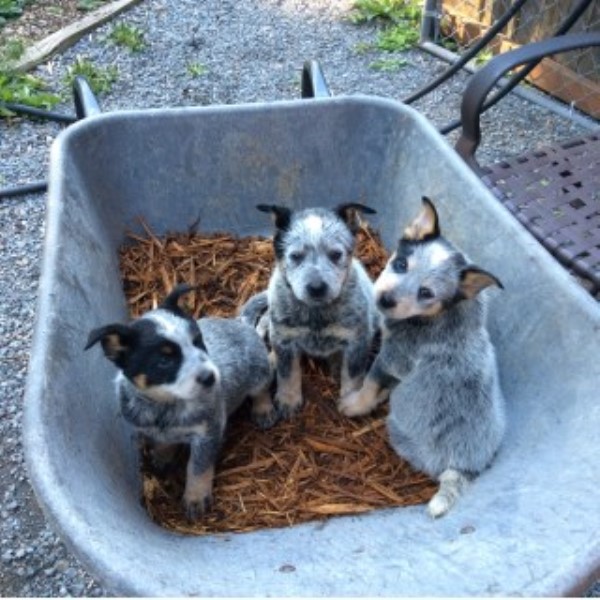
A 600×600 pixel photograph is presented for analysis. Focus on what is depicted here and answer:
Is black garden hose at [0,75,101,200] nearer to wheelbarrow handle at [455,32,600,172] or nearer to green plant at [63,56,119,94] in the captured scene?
green plant at [63,56,119,94]

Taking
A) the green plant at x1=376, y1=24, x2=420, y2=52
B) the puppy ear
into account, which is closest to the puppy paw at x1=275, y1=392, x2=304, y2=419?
the puppy ear

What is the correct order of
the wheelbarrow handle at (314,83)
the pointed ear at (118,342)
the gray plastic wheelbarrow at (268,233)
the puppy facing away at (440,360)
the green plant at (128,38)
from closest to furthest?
1. the gray plastic wheelbarrow at (268,233)
2. the pointed ear at (118,342)
3. the puppy facing away at (440,360)
4. the wheelbarrow handle at (314,83)
5. the green plant at (128,38)

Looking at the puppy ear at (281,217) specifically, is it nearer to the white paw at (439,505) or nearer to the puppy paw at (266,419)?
the puppy paw at (266,419)

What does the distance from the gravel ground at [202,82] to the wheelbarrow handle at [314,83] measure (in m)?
1.63

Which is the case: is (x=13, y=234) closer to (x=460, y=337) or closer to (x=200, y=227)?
(x=200, y=227)

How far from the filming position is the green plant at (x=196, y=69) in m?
5.52

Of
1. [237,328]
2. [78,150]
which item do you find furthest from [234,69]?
[237,328]

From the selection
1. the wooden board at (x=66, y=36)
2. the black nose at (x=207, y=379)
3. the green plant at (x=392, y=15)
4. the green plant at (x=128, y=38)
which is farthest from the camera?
the green plant at (x=392, y=15)

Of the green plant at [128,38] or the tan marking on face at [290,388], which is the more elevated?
the tan marking on face at [290,388]

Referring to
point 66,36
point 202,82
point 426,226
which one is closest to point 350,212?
point 426,226

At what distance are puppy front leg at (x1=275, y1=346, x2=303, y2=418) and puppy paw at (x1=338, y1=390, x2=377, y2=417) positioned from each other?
164 mm

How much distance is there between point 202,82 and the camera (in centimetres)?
545

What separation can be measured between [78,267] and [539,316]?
1340 millimetres

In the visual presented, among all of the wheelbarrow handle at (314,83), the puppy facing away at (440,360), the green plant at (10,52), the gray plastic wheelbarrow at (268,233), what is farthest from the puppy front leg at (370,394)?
the green plant at (10,52)
